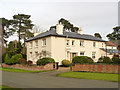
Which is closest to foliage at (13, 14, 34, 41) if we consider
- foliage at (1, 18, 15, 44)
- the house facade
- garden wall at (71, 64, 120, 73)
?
foliage at (1, 18, 15, 44)

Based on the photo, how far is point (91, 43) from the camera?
108ft

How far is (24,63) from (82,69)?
1105cm

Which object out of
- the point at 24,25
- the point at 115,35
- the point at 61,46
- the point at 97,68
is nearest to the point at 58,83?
the point at 97,68

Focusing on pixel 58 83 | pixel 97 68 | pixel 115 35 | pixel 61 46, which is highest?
pixel 115 35

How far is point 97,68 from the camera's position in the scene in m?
17.8

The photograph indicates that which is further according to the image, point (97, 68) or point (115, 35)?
point (115, 35)

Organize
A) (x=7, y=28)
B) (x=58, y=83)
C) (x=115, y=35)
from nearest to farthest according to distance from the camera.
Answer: (x=58, y=83) → (x=7, y=28) → (x=115, y=35)

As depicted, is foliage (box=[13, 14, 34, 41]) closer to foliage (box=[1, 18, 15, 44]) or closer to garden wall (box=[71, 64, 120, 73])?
foliage (box=[1, 18, 15, 44])

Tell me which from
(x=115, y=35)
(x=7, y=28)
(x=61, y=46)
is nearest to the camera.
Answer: (x=61, y=46)

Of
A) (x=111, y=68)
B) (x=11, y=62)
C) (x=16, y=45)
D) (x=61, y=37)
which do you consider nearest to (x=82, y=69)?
(x=111, y=68)

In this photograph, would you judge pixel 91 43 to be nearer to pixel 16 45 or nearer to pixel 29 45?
pixel 29 45

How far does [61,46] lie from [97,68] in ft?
37.8

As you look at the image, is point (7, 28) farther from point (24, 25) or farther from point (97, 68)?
point (97, 68)

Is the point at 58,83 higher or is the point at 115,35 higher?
the point at 115,35
